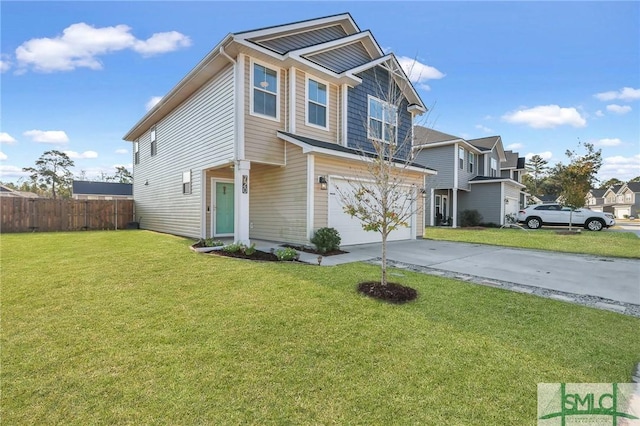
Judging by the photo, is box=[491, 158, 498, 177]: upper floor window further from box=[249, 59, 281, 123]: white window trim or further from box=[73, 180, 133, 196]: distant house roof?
box=[73, 180, 133, 196]: distant house roof

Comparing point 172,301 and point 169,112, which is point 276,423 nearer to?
point 172,301

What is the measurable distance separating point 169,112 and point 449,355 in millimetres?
14201

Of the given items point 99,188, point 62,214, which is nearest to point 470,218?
point 62,214

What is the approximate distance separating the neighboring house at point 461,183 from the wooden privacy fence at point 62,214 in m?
18.4

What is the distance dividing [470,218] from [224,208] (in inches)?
649

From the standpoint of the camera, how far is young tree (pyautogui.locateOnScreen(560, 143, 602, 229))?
16.4 metres

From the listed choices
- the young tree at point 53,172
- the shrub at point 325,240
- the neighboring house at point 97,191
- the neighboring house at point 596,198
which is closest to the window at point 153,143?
the shrub at point 325,240

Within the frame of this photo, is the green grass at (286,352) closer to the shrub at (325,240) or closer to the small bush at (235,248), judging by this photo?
the small bush at (235,248)

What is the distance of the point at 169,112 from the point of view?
13102 millimetres

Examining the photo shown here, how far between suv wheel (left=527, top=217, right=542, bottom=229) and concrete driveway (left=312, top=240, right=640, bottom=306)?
12018 millimetres

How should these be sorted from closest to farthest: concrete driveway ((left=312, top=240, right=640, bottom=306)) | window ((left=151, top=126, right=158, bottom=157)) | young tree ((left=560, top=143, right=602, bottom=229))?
1. concrete driveway ((left=312, top=240, right=640, bottom=306))
2. window ((left=151, top=126, right=158, bottom=157))
3. young tree ((left=560, top=143, right=602, bottom=229))

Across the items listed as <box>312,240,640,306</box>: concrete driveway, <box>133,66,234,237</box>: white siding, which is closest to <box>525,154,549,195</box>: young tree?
<box>312,240,640,306</box>: concrete driveway

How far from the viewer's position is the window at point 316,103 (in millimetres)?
9992

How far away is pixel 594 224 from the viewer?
17266 millimetres
